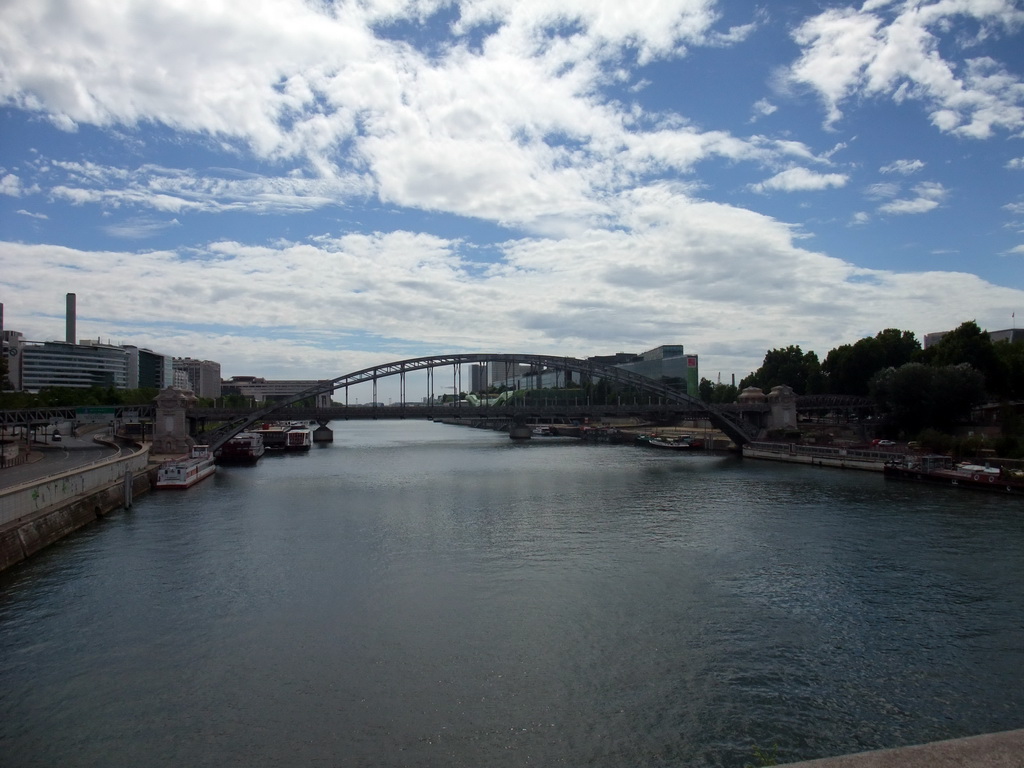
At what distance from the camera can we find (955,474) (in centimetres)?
3772

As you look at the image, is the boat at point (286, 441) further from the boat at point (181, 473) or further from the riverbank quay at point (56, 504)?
the riverbank quay at point (56, 504)

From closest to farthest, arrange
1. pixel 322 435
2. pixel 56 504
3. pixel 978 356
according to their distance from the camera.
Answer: pixel 56 504 → pixel 978 356 → pixel 322 435

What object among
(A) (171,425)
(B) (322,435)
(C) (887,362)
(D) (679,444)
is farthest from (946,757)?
(B) (322,435)

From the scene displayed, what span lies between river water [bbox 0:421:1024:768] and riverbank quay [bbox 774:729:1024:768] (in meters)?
5.80

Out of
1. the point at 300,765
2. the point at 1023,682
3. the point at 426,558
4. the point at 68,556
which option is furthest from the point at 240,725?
the point at 68,556

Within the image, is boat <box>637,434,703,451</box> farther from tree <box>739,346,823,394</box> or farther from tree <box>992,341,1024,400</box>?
tree <box>992,341,1024,400</box>

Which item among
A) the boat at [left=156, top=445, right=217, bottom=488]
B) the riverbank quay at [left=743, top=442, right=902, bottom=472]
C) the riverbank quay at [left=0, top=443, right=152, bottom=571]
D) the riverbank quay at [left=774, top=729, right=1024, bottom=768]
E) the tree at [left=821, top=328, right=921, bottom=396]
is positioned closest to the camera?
the riverbank quay at [left=774, top=729, right=1024, bottom=768]

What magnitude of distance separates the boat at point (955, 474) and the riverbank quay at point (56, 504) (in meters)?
39.7

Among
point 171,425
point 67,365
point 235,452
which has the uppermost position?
point 67,365

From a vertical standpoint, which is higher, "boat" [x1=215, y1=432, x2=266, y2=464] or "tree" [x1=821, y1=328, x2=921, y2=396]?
"tree" [x1=821, y1=328, x2=921, y2=396]

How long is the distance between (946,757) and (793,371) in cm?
8492

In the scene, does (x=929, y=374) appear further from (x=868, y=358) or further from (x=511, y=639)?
(x=511, y=639)

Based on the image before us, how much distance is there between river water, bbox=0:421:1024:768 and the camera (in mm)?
11055

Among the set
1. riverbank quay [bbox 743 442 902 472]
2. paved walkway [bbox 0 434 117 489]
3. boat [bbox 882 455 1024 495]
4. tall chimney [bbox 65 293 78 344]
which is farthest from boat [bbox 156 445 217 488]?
tall chimney [bbox 65 293 78 344]
